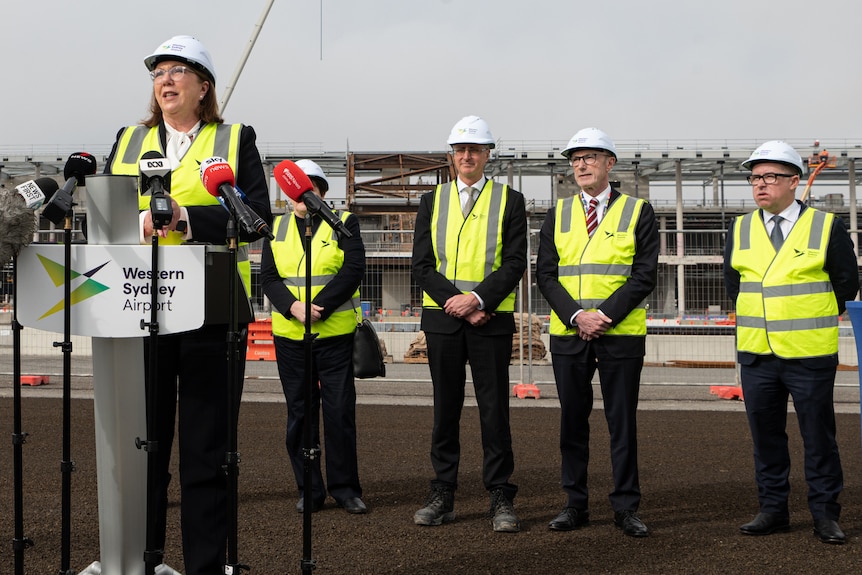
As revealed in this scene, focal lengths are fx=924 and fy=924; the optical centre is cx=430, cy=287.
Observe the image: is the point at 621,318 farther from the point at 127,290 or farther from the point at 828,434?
the point at 127,290

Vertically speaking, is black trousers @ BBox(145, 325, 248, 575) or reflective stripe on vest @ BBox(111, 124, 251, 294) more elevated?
reflective stripe on vest @ BBox(111, 124, 251, 294)

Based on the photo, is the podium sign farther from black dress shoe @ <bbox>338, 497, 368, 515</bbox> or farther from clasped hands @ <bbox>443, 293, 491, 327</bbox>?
black dress shoe @ <bbox>338, 497, 368, 515</bbox>

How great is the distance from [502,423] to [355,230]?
1.75 meters

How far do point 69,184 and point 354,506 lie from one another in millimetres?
3305

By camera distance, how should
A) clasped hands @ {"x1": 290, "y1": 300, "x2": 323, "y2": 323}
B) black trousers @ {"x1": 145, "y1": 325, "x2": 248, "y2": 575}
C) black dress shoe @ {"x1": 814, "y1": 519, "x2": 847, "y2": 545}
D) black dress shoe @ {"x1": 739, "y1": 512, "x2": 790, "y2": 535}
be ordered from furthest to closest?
clasped hands @ {"x1": 290, "y1": 300, "x2": 323, "y2": 323} → black dress shoe @ {"x1": 739, "y1": 512, "x2": 790, "y2": 535} → black dress shoe @ {"x1": 814, "y1": 519, "x2": 847, "y2": 545} → black trousers @ {"x1": 145, "y1": 325, "x2": 248, "y2": 575}

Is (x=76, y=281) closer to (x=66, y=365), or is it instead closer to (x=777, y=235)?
(x=66, y=365)

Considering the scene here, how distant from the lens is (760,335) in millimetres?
5953

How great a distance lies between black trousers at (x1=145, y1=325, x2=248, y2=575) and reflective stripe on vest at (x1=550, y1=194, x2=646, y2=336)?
286 centimetres

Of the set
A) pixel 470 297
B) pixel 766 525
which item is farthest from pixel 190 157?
pixel 766 525

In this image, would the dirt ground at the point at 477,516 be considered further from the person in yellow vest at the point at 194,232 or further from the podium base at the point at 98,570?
the person in yellow vest at the point at 194,232

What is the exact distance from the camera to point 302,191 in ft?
12.2

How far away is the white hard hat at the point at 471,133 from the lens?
238 inches

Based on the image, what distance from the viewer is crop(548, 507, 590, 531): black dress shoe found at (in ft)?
18.3

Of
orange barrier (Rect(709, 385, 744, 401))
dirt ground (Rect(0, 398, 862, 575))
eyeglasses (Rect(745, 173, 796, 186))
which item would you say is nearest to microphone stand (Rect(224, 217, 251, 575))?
dirt ground (Rect(0, 398, 862, 575))
